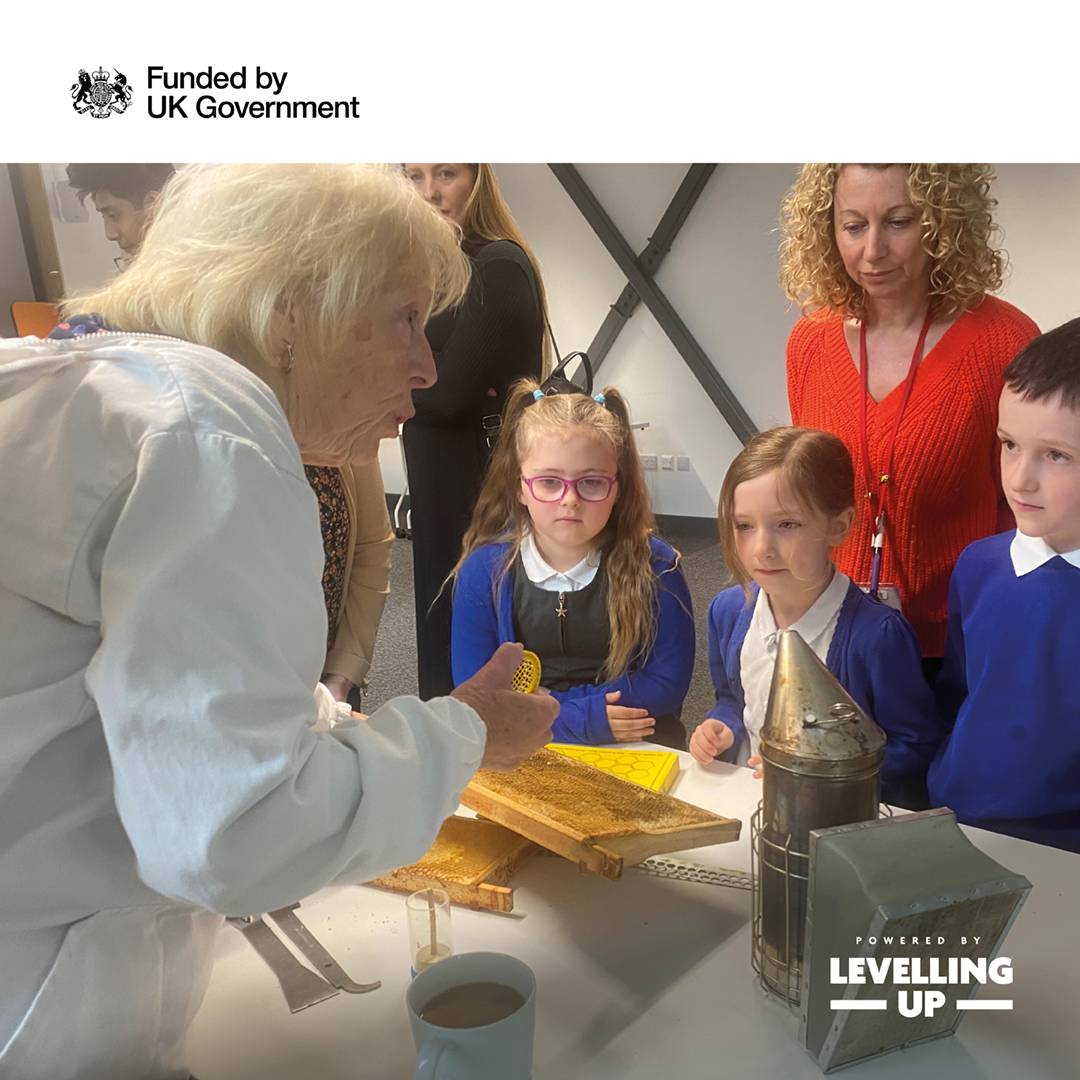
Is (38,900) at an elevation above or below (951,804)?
above

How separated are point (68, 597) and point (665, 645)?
1132mm

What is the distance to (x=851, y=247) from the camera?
1.32m

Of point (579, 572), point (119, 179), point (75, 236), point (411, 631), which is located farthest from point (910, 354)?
point (411, 631)

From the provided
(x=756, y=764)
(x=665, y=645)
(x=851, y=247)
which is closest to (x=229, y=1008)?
(x=756, y=764)

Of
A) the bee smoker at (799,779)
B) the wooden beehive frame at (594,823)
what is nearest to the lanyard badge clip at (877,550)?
the wooden beehive frame at (594,823)

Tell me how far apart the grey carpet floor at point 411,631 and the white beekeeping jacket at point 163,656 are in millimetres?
2036

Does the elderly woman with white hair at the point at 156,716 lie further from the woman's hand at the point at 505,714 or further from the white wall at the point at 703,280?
the white wall at the point at 703,280

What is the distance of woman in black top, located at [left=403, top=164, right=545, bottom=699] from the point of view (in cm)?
169

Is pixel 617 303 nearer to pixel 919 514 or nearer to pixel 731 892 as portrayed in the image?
pixel 919 514

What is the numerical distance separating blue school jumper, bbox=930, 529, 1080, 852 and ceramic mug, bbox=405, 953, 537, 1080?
711 millimetres

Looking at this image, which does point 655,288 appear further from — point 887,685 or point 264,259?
point 264,259

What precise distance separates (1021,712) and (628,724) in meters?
0.46

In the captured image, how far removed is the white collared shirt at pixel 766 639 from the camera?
1270mm
